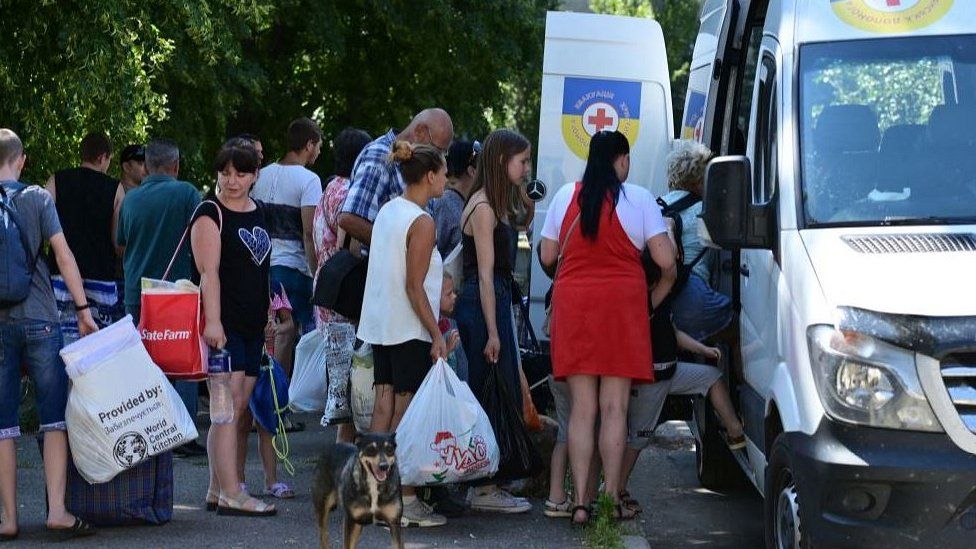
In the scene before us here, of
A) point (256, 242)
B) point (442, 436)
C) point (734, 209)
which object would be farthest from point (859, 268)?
point (256, 242)

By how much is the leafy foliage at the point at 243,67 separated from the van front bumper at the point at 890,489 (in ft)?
20.9

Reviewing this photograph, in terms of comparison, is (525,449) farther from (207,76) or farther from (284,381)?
(207,76)

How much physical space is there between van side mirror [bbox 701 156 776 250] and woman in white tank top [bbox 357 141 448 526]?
1544 mm

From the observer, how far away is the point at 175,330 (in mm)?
7324

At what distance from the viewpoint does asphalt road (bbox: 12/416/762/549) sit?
23.8 feet

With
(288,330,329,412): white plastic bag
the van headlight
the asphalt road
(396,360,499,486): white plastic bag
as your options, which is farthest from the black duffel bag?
the van headlight

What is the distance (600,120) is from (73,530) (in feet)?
18.9

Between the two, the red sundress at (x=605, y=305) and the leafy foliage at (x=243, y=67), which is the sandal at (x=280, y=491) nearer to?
the red sundress at (x=605, y=305)

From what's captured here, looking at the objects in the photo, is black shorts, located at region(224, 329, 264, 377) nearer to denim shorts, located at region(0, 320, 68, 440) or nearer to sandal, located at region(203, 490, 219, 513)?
sandal, located at region(203, 490, 219, 513)

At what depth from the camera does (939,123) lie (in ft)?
20.9

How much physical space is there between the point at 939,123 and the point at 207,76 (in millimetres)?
10433

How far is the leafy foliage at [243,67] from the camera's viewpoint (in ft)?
34.3

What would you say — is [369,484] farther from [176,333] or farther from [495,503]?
[495,503]

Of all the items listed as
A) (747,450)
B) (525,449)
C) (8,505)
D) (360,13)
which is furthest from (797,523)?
(360,13)
